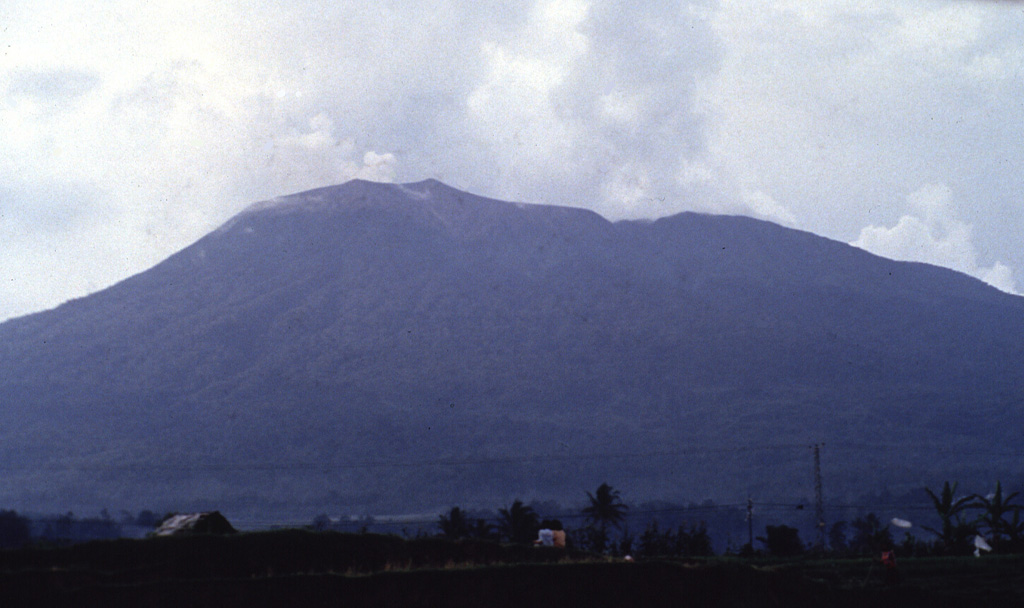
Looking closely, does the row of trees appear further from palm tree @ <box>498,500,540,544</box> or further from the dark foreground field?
the dark foreground field

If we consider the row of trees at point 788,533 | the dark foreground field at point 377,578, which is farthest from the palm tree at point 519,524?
the dark foreground field at point 377,578

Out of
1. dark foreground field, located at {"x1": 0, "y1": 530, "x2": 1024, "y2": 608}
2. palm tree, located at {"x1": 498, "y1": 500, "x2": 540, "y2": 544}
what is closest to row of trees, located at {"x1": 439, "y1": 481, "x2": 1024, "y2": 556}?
palm tree, located at {"x1": 498, "y1": 500, "x2": 540, "y2": 544}

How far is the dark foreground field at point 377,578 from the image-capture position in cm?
2483

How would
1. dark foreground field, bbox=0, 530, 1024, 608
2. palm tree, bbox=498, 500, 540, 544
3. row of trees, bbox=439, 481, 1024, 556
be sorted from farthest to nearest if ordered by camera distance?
palm tree, bbox=498, 500, 540, 544, row of trees, bbox=439, 481, 1024, 556, dark foreground field, bbox=0, 530, 1024, 608

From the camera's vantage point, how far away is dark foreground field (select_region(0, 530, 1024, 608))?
977 inches

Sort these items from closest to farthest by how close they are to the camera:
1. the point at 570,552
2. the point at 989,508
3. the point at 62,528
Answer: the point at 570,552, the point at 989,508, the point at 62,528

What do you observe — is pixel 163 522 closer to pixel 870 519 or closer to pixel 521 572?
pixel 521 572

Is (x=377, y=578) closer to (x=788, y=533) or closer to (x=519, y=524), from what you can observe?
(x=519, y=524)

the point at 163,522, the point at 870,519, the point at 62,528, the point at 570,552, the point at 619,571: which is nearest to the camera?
the point at 619,571

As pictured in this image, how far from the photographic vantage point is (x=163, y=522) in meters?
35.8

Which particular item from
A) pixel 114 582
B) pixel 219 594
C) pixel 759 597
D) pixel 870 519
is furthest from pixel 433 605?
pixel 870 519

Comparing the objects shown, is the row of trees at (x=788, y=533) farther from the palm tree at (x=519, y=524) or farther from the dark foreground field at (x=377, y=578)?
the dark foreground field at (x=377, y=578)

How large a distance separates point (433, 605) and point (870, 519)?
14089 centimetres

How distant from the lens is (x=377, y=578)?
26.3 meters
